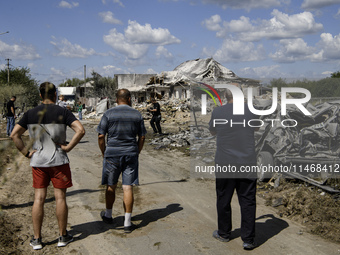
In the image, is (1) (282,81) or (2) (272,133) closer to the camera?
(2) (272,133)

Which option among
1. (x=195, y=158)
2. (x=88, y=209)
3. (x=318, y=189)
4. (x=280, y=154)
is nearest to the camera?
(x=88, y=209)

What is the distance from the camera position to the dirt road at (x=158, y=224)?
4.50 meters

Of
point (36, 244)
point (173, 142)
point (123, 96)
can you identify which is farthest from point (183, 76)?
point (36, 244)

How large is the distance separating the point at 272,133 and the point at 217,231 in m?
3.92

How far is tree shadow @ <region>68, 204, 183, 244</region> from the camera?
4965 millimetres

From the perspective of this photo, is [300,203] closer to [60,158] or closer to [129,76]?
[60,158]

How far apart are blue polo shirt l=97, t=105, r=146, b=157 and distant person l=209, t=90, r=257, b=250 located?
1.20 meters

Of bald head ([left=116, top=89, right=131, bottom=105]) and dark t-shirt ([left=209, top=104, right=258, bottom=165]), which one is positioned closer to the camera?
dark t-shirt ([left=209, top=104, right=258, bottom=165])

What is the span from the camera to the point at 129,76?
60.3 m

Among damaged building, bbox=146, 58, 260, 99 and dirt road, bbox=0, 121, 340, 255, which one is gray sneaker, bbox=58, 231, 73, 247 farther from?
damaged building, bbox=146, 58, 260, 99

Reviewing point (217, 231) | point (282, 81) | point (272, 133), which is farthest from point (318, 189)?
point (282, 81)

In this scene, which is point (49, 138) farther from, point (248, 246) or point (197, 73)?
point (197, 73)

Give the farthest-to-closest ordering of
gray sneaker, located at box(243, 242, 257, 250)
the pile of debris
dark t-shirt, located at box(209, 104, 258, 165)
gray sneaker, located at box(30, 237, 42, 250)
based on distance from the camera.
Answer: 1. the pile of debris
2. dark t-shirt, located at box(209, 104, 258, 165)
3. gray sneaker, located at box(243, 242, 257, 250)
4. gray sneaker, located at box(30, 237, 42, 250)

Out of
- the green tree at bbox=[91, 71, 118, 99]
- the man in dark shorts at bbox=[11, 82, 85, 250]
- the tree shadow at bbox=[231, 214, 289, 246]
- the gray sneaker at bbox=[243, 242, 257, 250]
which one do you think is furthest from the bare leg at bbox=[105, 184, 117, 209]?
the green tree at bbox=[91, 71, 118, 99]
